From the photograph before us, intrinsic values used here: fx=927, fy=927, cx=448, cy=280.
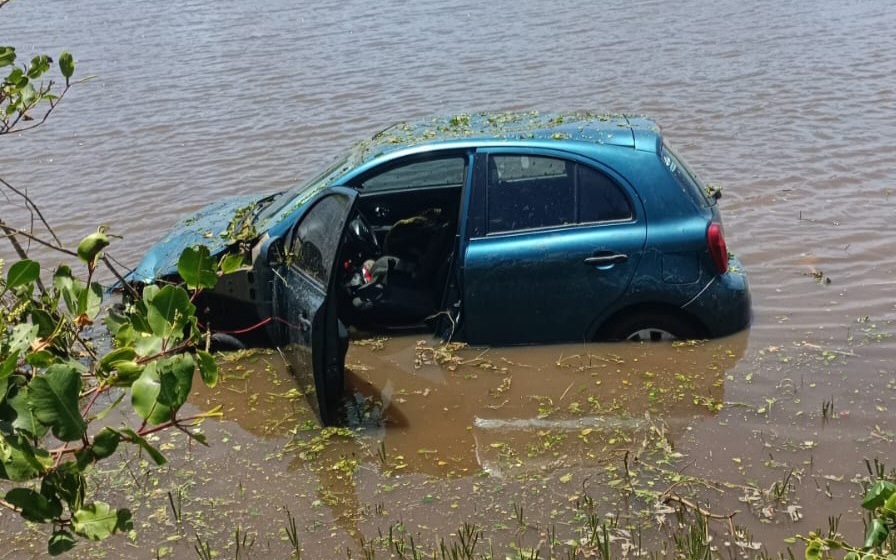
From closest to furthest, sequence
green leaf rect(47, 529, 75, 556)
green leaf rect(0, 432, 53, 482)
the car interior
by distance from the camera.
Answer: green leaf rect(0, 432, 53, 482) < green leaf rect(47, 529, 75, 556) < the car interior

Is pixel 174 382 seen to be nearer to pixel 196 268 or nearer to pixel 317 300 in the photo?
pixel 196 268

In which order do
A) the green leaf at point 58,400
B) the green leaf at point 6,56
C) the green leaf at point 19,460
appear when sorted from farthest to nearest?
the green leaf at point 6,56, the green leaf at point 19,460, the green leaf at point 58,400

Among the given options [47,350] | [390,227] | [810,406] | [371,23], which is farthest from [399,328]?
[371,23]

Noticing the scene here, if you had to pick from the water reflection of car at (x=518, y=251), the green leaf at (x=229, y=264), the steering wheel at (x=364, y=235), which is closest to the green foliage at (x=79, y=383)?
the green leaf at (x=229, y=264)

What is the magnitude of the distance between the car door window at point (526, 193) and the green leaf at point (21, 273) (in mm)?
3990

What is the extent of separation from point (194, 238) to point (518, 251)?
2.47 m

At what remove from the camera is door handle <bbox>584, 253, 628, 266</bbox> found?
5895 mm

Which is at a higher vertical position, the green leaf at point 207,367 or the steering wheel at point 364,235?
the green leaf at point 207,367

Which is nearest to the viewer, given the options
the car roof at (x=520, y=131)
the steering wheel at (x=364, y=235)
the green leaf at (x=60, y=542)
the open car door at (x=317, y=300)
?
the green leaf at (x=60, y=542)

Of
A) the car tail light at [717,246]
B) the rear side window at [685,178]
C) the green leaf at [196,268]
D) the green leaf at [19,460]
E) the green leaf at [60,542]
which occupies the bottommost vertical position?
the car tail light at [717,246]

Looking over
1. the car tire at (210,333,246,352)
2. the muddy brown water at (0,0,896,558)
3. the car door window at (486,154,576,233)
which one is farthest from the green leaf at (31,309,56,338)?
the car tire at (210,333,246,352)

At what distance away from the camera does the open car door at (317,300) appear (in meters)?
5.33

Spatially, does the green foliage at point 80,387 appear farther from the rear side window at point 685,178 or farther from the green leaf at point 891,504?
the rear side window at point 685,178

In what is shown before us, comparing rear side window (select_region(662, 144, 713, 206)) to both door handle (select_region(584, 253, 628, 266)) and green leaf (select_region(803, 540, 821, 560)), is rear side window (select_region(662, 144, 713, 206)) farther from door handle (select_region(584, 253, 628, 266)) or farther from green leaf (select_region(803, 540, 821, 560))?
green leaf (select_region(803, 540, 821, 560))
